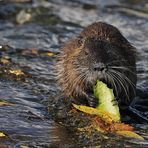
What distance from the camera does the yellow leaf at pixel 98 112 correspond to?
235 inches

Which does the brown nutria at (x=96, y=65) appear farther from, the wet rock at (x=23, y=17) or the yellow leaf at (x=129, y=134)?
the wet rock at (x=23, y=17)

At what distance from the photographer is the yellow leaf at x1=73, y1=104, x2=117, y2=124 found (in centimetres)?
596

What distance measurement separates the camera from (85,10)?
12070 millimetres

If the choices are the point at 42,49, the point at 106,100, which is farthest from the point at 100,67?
the point at 42,49

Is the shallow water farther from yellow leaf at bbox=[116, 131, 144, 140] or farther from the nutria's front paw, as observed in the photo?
the nutria's front paw

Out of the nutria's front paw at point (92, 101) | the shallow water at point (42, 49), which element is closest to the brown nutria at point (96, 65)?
the nutria's front paw at point (92, 101)

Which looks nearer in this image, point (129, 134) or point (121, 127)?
point (129, 134)

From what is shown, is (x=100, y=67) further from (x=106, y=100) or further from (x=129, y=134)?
(x=129, y=134)

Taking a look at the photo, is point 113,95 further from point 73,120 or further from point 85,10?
point 85,10

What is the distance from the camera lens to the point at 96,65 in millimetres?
5707

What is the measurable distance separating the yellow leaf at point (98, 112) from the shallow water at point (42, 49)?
28 cm

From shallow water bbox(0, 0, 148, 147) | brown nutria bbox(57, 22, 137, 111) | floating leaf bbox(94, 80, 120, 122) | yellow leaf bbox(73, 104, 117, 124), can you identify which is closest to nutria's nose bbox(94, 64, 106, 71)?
brown nutria bbox(57, 22, 137, 111)

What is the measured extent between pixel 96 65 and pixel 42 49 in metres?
3.56

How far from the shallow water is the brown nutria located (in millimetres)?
386
